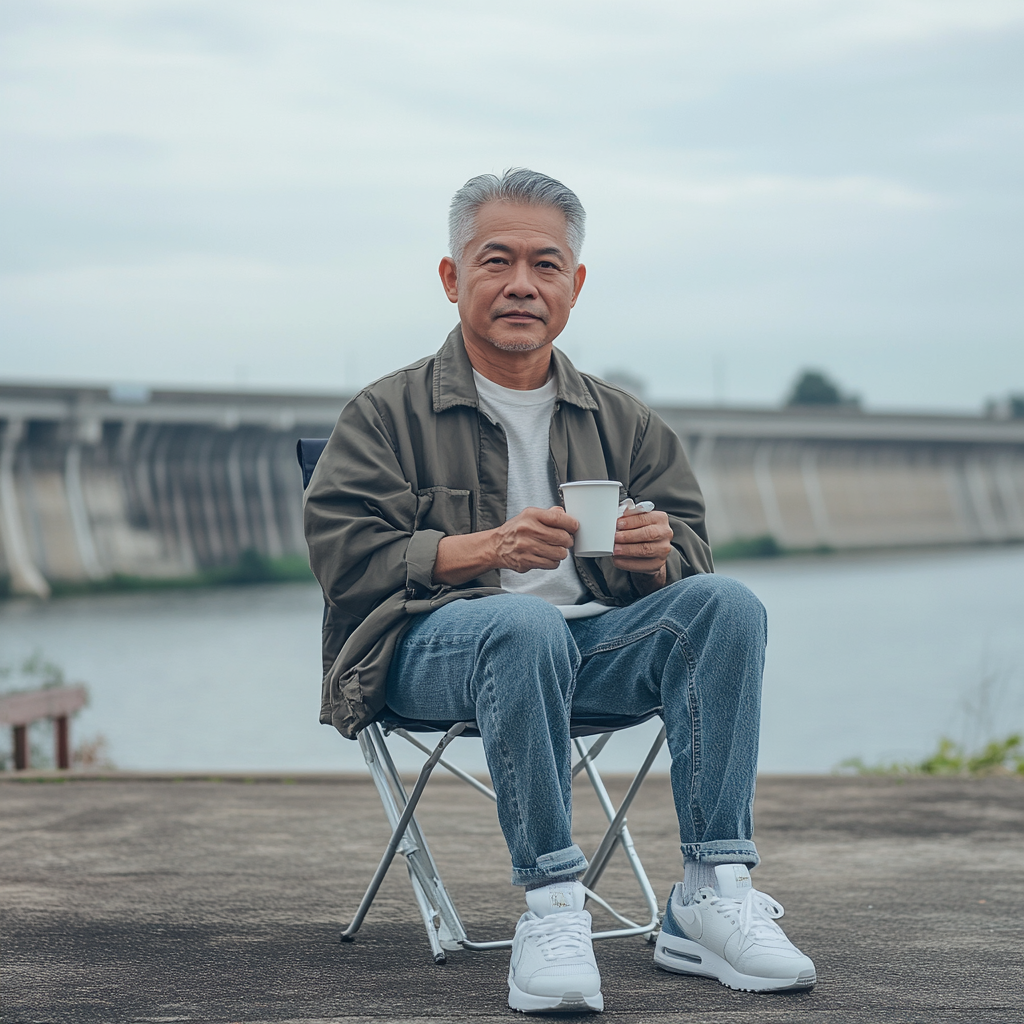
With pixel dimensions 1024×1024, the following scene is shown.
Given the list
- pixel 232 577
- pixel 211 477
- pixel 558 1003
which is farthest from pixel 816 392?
pixel 558 1003

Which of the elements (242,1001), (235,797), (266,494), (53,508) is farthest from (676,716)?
(266,494)

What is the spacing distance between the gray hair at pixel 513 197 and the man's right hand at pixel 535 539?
656mm

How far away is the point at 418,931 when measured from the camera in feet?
8.34

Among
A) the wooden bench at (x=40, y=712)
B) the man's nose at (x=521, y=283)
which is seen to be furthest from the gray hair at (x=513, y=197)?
the wooden bench at (x=40, y=712)

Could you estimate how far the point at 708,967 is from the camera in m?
2.15

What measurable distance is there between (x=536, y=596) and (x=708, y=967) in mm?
692

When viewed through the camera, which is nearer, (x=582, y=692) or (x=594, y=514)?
(x=594, y=514)

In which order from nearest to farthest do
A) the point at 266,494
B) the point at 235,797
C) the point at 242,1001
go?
the point at 242,1001
the point at 235,797
the point at 266,494

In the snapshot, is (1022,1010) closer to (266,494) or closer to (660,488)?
(660,488)

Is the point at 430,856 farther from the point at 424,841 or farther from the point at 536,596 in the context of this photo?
the point at 536,596

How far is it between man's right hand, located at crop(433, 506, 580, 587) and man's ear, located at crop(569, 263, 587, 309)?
1.93 ft

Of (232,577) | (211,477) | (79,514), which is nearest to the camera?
(79,514)

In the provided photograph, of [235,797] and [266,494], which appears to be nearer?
[235,797]

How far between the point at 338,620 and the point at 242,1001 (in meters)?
0.69
